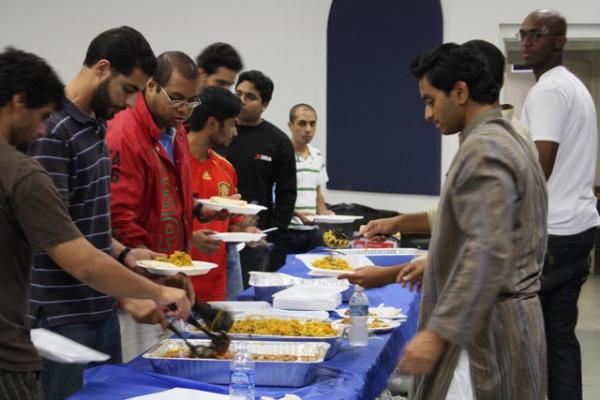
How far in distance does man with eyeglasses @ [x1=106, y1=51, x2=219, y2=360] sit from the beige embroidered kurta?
1.10 metres

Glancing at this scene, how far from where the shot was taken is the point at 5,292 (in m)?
1.70

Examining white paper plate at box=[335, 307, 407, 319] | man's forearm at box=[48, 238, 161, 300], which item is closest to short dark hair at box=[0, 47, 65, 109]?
man's forearm at box=[48, 238, 161, 300]

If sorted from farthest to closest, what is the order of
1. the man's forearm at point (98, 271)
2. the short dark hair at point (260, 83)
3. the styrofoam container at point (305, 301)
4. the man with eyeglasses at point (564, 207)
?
the short dark hair at point (260, 83) < the man with eyeglasses at point (564, 207) < the styrofoam container at point (305, 301) < the man's forearm at point (98, 271)

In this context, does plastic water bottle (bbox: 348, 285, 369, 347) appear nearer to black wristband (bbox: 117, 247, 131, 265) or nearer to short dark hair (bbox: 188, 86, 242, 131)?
black wristband (bbox: 117, 247, 131, 265)

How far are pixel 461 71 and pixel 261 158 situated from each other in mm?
2727

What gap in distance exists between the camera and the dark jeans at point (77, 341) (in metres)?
2.15

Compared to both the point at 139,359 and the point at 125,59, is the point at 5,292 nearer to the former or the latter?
the point at 139,359

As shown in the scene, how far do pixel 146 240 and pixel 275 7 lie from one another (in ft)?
14.9

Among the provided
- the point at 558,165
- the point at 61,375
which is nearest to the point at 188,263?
the point at 61,375

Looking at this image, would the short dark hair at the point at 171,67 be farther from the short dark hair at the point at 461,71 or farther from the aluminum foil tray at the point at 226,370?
the short dark hair at the point at 461,71

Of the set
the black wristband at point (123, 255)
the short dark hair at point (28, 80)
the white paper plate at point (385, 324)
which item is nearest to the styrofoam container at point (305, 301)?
the white paper plate at point (385, 324)

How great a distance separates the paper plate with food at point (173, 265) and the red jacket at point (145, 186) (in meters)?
0.23

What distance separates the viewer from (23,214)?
5.42 feet

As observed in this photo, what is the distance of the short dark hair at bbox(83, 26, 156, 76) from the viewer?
228cm
